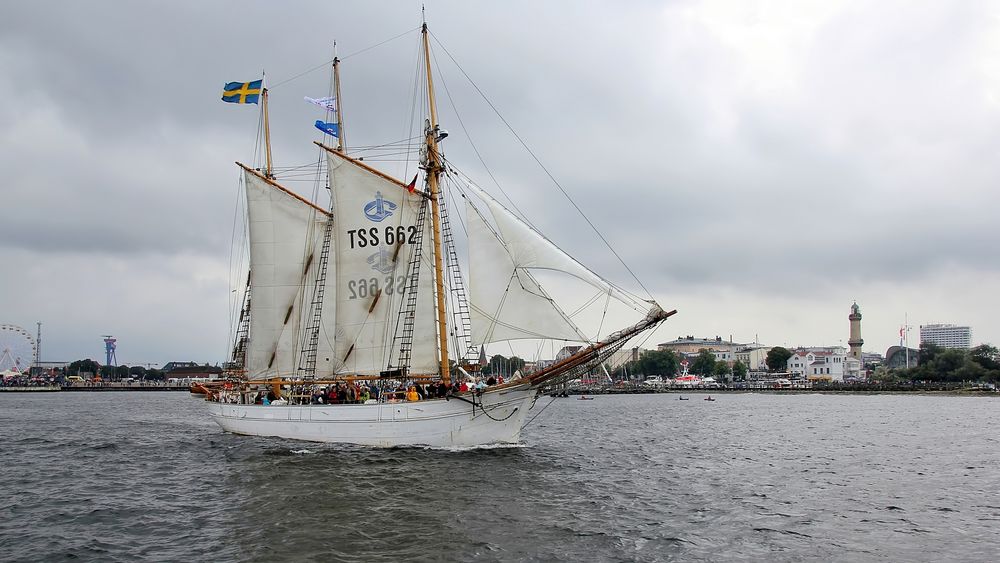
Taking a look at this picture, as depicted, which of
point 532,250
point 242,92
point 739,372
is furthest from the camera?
point 739,372

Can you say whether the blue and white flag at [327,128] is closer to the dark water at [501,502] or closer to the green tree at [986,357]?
the dark water at [501,502]

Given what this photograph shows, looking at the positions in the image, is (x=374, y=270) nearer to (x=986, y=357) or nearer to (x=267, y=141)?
(x=267, y=141)

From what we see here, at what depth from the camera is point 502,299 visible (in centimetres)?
3203

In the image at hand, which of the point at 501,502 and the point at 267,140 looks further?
the point at 267,140

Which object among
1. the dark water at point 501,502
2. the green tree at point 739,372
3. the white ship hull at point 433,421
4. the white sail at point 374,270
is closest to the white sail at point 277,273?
the dark water at point 501,502

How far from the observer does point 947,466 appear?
104 feet

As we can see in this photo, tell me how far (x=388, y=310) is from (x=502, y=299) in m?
7.85

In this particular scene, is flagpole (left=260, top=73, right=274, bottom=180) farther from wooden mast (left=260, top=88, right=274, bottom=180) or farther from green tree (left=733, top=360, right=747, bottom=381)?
green tree (left=733, top=360, right=747, bottom=381)

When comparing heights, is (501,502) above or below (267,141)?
below

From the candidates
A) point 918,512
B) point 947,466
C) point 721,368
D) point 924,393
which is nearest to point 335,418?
point 918,512

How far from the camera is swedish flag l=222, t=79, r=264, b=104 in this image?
44.9m

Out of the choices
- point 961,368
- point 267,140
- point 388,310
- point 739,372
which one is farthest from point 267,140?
point 739,372

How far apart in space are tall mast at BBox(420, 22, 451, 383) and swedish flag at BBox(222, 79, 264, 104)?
563 inches

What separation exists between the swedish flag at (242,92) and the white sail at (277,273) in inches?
184
